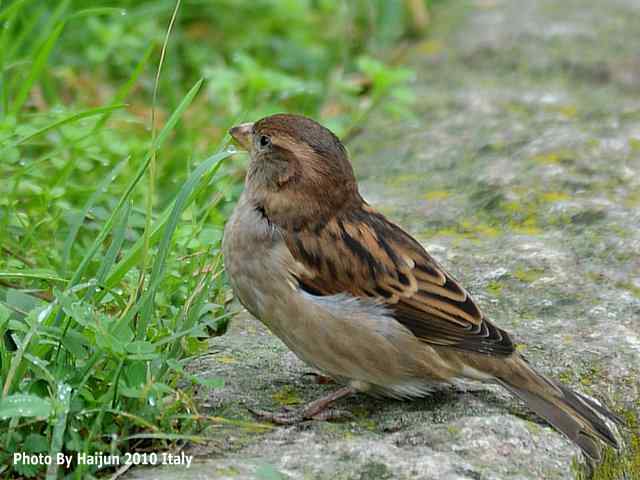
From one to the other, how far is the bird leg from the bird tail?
51 cm

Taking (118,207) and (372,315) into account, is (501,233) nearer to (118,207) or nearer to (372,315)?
(372,315)

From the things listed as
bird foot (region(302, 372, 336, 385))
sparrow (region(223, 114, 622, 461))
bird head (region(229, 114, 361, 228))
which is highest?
bird head (region(229, 114, 361, 228))

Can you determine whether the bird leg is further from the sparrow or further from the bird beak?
the bird beak

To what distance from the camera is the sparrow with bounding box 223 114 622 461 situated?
343cm

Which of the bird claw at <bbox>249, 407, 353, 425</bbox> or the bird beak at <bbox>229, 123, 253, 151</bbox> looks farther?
the bird beak at <bbox>229, 123, 253, 151</bbox>

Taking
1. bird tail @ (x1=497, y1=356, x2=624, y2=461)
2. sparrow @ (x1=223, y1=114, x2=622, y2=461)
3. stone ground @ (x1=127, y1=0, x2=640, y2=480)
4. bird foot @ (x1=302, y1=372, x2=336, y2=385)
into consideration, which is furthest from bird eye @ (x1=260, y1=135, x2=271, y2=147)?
bird tail @ (x1=497, y1=356, x2=624, y2=461)

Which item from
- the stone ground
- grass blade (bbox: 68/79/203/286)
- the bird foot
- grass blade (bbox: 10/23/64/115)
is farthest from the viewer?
grass blade (bbox: 10/23/64/115)

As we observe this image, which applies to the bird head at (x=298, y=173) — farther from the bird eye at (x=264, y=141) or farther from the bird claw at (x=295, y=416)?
the bird claw at (x=295, y=416)

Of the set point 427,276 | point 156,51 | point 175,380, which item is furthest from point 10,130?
point 156,51

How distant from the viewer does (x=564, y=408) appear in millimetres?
3330

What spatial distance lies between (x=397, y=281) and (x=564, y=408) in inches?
25.7

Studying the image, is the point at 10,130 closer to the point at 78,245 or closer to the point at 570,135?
the point at 78,245

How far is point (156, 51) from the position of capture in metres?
6.82

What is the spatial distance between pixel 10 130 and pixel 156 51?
2.69 metres
